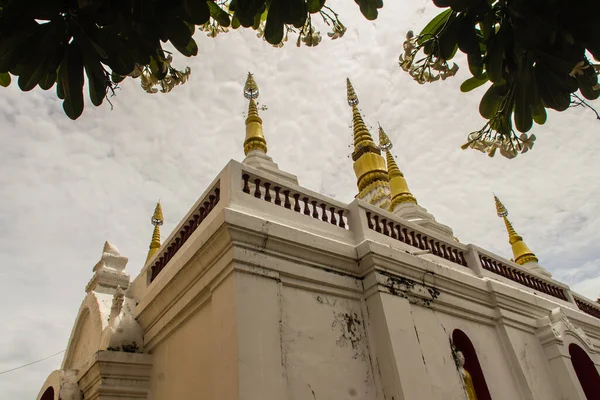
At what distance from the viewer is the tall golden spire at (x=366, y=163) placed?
1467cm

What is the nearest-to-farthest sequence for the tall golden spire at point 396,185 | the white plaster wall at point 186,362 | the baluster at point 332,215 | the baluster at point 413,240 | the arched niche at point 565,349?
the white plaster wall at point 186,362 < the baluster at point 332,215 < the baluster at point 413,240 < the arched niche at point 565,349 < the tall golden spire at point 396,185

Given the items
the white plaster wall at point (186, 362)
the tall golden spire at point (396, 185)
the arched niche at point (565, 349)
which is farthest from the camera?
the tall golden spire at point (396, 185)

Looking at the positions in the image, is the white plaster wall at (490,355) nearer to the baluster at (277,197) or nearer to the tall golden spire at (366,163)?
the baluster at (277,197)

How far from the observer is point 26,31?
1.80m

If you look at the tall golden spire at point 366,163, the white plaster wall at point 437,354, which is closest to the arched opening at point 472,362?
the white plaster wall at point 437,354

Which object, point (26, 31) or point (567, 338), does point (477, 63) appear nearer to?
point (26, 31)

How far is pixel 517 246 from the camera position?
61.3 feet

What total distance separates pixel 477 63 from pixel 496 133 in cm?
58

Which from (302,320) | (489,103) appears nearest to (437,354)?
(302,320)

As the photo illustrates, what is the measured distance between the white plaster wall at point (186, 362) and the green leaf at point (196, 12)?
12.2 feet

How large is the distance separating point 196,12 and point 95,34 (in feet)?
1.40

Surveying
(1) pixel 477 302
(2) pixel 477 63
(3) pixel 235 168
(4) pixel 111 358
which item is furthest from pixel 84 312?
(2) pixel 477 63

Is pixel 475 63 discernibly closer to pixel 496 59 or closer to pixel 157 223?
pixel 496 59

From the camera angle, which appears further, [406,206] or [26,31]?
[406,206]
